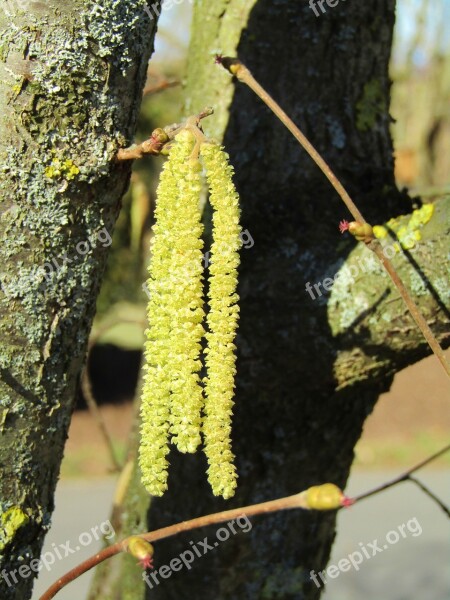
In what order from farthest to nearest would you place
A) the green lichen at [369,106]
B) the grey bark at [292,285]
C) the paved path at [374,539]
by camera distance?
the paved path at [374,539]
the green lichen at [369,106]
the grey bark at [292,285]

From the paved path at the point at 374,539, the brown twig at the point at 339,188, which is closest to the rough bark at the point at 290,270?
the brown twig at the point at 339,188

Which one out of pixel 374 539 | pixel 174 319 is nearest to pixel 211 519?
pixel 174 319

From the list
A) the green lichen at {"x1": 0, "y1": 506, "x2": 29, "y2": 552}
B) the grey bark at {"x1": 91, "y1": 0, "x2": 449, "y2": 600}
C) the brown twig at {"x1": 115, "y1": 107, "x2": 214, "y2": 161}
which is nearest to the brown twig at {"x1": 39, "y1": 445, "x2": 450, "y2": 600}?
the green lichen at {"x1": 0, "y1": 506, "x2": 29, "y2": 552}

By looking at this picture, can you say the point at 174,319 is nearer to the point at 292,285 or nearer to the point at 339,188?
the point at 339,188

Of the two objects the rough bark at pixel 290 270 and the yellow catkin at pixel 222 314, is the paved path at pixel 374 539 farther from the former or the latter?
the yellow catkin at pixel 222 314

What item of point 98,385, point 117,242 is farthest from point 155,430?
point 98,385

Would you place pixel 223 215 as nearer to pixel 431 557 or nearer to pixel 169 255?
pixel 169 255
